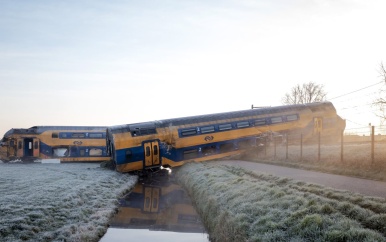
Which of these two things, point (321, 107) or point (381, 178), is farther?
point (321, 107)

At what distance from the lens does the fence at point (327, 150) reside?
18.1 metres

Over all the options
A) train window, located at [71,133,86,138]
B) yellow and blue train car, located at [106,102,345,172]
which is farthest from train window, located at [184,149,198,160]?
train window, located at [71,133,86,138]

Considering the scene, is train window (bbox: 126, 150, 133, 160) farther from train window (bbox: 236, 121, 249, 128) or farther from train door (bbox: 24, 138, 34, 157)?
train door (bbox: 24, 138, 34, 157)

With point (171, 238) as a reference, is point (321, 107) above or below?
above

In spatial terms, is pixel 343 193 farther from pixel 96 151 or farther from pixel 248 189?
pixel 96 151

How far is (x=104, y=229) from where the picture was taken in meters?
13.2

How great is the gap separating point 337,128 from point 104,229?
1147 inches

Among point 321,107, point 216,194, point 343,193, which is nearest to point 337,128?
point 321,107

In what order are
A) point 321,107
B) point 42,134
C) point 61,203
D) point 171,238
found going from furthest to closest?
point 42,134 < point 321,107 < point 61,203 < point 171,238

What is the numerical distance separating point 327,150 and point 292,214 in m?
16.3

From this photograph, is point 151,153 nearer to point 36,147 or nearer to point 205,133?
point 205,133

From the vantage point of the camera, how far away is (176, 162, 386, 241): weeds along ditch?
797 centimetres

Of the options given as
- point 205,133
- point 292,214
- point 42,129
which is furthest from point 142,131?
point 292,214

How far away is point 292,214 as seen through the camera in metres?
9.30
